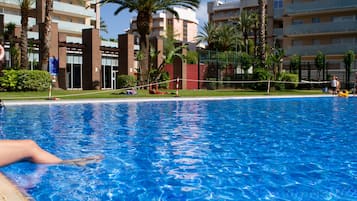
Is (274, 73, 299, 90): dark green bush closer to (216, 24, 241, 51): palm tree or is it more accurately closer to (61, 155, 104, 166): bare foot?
(61, 155, 104, 166): bare foot

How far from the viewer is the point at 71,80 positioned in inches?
1644

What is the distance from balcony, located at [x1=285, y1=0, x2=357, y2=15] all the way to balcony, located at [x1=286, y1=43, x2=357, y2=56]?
15.7 ft

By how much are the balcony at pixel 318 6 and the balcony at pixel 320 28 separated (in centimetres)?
195

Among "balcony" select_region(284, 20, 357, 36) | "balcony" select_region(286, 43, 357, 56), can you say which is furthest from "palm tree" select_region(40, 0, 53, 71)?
"balcony" select_region(284, 20, 357, 36)

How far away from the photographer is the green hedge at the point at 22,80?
27219 mm

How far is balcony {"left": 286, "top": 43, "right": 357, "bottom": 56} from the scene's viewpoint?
175ft

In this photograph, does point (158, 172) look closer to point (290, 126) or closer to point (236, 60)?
point (290, 126)

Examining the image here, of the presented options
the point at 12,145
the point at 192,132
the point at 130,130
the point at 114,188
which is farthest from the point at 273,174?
the point at 130,130

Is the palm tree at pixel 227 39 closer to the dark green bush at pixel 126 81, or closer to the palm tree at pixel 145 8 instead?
the palm tree at pixel 145 8

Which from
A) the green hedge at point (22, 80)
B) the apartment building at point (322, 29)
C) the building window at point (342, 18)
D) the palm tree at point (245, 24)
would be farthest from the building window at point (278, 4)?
the green hedge at point (22, 80)

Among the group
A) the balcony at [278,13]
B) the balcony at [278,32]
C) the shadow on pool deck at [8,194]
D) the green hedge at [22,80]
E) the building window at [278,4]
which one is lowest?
the shadow on pool deck at [8,194]

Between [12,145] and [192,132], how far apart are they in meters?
6.68

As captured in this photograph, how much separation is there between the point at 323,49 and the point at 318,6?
5920mm

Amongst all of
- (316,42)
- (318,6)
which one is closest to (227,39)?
(316,42)
